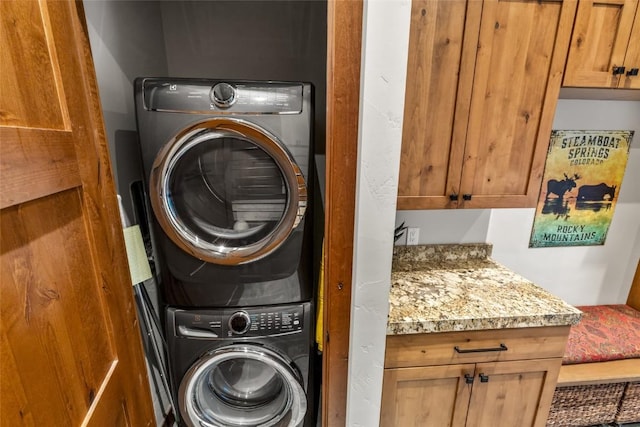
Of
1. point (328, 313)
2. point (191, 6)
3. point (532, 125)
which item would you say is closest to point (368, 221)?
point (328, 313)

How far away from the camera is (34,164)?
0.57m

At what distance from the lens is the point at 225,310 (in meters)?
1.36

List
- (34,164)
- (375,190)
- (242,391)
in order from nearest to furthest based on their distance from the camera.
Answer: (34,164) → (375,190) → (242,391)

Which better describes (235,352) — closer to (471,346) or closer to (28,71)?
(471,346)

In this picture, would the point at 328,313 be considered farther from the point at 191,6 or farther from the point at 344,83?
the point at 191,6

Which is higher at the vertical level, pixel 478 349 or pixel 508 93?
pixel 508 93

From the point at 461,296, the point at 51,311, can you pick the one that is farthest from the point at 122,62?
the point at 461,296

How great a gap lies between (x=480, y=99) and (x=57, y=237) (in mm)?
1489

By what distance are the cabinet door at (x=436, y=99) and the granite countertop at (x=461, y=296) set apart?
0.41 meters

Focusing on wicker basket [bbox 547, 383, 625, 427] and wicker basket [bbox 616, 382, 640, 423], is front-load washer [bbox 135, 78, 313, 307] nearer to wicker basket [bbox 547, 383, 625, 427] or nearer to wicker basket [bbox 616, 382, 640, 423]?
wicker basket [bbox 547, 383, 625, 427]

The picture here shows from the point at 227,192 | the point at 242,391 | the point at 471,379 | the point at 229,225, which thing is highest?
the point at 227,192

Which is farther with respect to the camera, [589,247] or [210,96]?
[589,247]

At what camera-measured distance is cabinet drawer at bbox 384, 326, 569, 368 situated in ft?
3.92

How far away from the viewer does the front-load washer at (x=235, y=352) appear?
53.9 inches
